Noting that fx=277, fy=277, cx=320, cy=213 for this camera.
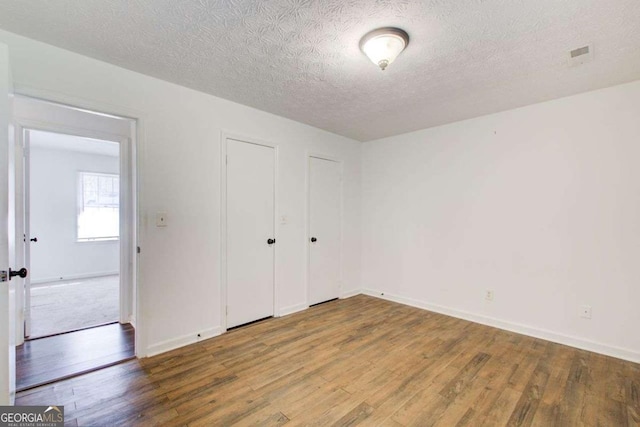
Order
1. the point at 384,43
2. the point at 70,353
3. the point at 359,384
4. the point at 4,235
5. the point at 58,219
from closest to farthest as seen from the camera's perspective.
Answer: the point at 4,235 → the point at 384,43 → the point at 359,384 → the point at 70,353 → the point at 58,219

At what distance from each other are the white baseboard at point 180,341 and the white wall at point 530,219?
2.62m

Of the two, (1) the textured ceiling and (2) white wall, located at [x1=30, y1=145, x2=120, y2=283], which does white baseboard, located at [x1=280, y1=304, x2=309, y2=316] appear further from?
(2) white wall, located at [x1=30, y1=145, x2=120, y2=283]

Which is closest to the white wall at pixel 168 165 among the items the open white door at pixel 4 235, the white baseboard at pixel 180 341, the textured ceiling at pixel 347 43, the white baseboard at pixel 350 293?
the white baseboard at pixel 180 341

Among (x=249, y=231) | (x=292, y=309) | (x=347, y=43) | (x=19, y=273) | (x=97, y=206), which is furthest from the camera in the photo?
(x=97, y=206)

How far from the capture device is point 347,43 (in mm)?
1988

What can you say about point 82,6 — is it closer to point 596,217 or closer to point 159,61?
point 159,61

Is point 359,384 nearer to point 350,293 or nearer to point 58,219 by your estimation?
point 350,293

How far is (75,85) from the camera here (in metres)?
2.18

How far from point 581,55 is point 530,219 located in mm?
1643

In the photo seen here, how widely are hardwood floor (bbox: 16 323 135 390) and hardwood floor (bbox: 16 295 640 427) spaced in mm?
181

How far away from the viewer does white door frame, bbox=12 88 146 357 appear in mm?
2168

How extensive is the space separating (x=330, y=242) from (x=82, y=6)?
11.4 feet

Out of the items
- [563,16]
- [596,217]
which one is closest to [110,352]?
[563,16]

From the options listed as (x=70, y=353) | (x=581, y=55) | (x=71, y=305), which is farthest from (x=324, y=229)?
(x=71, y=305)
